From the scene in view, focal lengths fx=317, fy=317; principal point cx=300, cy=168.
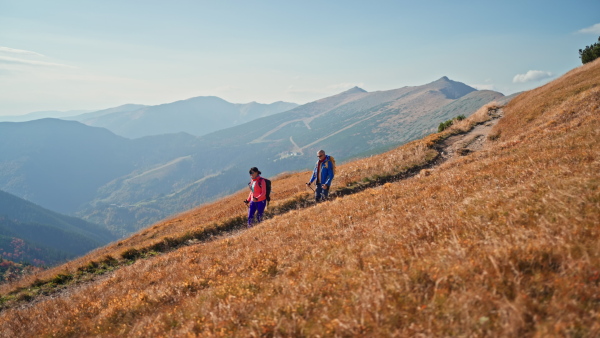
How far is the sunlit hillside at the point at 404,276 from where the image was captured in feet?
11.0

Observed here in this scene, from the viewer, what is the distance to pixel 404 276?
13.7 ft

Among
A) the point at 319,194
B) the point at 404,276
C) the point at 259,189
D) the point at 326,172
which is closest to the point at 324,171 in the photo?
the point at 326,172

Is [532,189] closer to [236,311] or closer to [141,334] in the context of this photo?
[236,311]

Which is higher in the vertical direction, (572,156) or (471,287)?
(572,156)

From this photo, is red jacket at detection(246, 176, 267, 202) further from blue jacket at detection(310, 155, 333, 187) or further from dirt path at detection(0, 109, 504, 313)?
blue jacket at detection(310, 155, 333, 187)

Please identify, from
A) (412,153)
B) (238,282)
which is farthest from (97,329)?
(412,153)

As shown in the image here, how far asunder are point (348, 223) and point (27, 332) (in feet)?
26.1

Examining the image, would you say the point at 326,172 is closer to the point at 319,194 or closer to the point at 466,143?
the point at 319,194

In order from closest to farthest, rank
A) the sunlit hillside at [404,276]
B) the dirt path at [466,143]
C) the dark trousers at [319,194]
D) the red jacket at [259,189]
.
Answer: the sunlit hillside at [404,276] < the red jacket at [259,189] < the dark trousers at [319,194] < the dirt path at [466,143]

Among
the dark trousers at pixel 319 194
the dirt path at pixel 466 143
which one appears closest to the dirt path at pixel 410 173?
the dirt path at pixel 466 143

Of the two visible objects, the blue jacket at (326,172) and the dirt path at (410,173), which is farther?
the blue jacket at (326,172)

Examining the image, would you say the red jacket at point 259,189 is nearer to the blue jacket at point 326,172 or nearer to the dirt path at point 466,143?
the blue jacket at point 326,172

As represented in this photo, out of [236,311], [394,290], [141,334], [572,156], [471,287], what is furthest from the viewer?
[572,156]

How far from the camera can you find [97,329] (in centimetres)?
632
